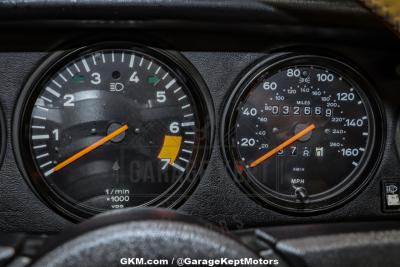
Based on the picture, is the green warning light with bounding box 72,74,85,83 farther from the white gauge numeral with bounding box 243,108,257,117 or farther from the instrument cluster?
the white gauge numeral with bounding box 243,108,257,117

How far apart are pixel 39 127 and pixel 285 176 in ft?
3.57

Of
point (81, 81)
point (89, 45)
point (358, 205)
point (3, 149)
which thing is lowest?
point (358, 205)

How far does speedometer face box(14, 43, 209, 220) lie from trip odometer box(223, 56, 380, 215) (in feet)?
0.76

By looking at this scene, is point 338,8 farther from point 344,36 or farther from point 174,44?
point 174,44

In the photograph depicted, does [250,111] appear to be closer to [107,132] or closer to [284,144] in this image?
[284,144]

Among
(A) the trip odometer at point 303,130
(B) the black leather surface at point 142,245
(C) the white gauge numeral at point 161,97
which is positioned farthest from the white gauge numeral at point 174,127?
(B) the black leather surface at point 142,245

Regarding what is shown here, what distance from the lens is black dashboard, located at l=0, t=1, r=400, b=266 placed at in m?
2.46

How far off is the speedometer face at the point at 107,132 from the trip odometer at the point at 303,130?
23 centimetres

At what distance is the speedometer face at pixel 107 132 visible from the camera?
8.13 ft

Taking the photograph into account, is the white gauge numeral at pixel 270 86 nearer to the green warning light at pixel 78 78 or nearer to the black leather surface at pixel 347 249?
the green warning light at pixel 78 78

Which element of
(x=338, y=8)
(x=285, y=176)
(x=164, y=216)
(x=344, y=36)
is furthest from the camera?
(x=285, y=176)

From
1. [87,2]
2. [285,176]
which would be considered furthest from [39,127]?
[285,176]

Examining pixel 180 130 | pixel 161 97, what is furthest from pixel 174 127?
pixel 161 97

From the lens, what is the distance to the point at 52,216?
2.47 m
